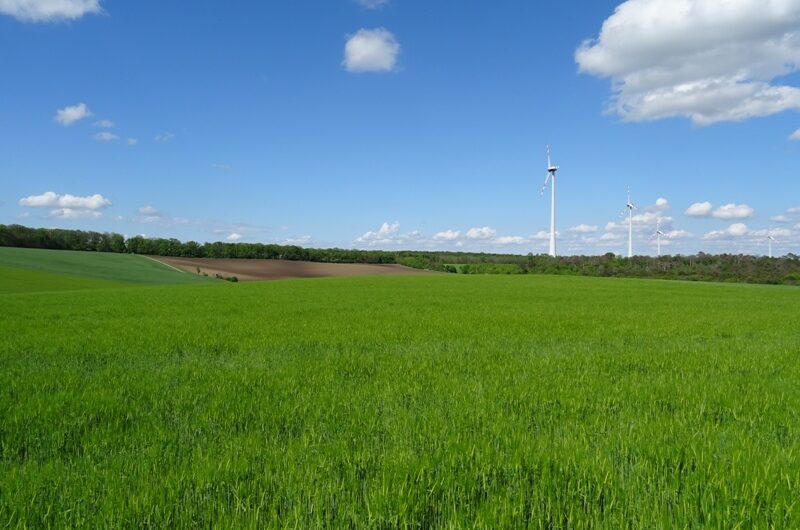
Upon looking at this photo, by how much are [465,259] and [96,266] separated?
72750 mm

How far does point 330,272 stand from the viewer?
77562 millimetres

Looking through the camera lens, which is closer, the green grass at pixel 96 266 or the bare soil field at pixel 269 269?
the green grass at pixel 96 266

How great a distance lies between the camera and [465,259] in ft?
368

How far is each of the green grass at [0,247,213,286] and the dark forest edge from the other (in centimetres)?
1694

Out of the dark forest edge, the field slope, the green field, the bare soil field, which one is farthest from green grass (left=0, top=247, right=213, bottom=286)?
the green field

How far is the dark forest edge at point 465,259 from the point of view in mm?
77438

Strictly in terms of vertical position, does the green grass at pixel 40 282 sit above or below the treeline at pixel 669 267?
below

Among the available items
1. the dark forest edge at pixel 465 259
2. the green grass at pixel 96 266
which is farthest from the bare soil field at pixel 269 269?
the dark forest edge at pixel 465 259

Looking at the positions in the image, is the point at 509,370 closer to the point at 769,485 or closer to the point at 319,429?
the point at 319,429

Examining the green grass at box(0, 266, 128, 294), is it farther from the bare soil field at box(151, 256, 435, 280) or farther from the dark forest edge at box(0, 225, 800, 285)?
the dark forest edge at box(0, 225, 800, 285)

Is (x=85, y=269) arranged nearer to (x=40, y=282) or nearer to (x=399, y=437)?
(x=40, y=282)

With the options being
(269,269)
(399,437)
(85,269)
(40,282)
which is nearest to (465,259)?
(269,269)

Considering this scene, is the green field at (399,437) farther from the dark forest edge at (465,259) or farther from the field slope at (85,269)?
the dark forest edge at (465,259)

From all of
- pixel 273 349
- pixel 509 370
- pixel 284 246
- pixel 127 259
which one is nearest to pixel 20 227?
pixel 127 259
